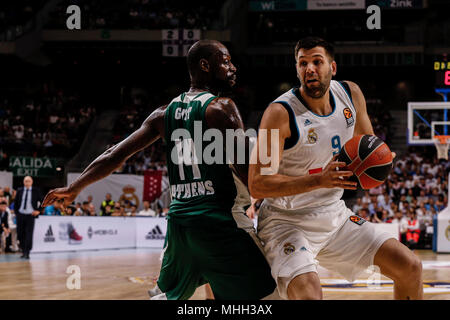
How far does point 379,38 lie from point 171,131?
2452cm

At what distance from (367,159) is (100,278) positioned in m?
6.01

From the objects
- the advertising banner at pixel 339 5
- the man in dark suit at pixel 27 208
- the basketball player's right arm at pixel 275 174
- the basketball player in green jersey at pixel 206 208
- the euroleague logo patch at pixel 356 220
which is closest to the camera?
the basketball player's right arm at pixel 275 174

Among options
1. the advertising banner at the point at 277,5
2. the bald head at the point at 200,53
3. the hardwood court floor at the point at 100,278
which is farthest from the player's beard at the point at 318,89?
the advertising banner at the point at 277,5

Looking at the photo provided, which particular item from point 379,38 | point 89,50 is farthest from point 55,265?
point 379,38

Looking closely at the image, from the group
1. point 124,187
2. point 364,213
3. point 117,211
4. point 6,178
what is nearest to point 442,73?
point 364,213

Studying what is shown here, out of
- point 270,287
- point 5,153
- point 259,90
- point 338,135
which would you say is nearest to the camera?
point 270,287

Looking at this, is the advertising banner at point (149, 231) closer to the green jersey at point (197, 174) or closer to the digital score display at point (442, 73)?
the digital score display at point (442, 73)

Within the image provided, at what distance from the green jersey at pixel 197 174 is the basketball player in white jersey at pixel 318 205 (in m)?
0.33

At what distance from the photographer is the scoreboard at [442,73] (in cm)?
1167

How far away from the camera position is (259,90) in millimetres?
27406

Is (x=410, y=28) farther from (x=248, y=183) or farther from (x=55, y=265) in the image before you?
(x=248, y=183)

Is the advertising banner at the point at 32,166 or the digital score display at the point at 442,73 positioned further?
the advertising banner at the point at 32,166

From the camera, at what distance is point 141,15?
23.9 m

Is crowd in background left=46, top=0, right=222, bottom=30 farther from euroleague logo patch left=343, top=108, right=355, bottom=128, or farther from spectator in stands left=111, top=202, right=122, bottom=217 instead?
euroleague logo patch left=343, top=108, right=355, bottom=128
